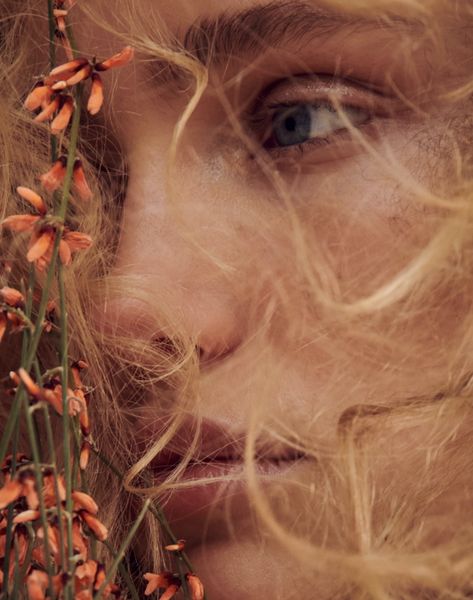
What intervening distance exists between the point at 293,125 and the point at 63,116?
0.42 metres

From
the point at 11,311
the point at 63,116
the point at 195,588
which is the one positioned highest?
the point at 63,116

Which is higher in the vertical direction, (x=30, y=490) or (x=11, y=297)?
(x=11, y=297)

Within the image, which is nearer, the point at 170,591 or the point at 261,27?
the point at 170,591

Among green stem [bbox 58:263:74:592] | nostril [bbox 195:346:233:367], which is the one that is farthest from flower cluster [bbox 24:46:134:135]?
nostril [bbox 195:346:233:367]

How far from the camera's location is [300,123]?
1062mm

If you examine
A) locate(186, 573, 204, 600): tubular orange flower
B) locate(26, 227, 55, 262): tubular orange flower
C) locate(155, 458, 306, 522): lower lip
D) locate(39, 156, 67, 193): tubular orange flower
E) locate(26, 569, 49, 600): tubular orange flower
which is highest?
locate(39, 156, 67, 193): tubular orange flower

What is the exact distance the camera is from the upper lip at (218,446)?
0.98m

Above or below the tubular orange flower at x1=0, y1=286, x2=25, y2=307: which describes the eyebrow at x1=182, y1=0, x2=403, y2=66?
above

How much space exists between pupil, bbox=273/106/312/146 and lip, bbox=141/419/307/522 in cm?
32

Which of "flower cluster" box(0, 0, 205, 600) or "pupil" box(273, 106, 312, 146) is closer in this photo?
"flower cluster" box(0, 0, 205, 600)

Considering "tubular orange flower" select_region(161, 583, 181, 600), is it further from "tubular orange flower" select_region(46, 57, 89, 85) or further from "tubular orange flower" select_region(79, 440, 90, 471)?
"tubular orange flower" select_region(46, 57, 89, 85)

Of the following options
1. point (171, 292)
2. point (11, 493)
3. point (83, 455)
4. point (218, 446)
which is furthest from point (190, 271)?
point (11, 493)

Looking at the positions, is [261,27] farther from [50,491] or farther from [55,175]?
[50,491]

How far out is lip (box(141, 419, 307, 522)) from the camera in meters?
0.98
